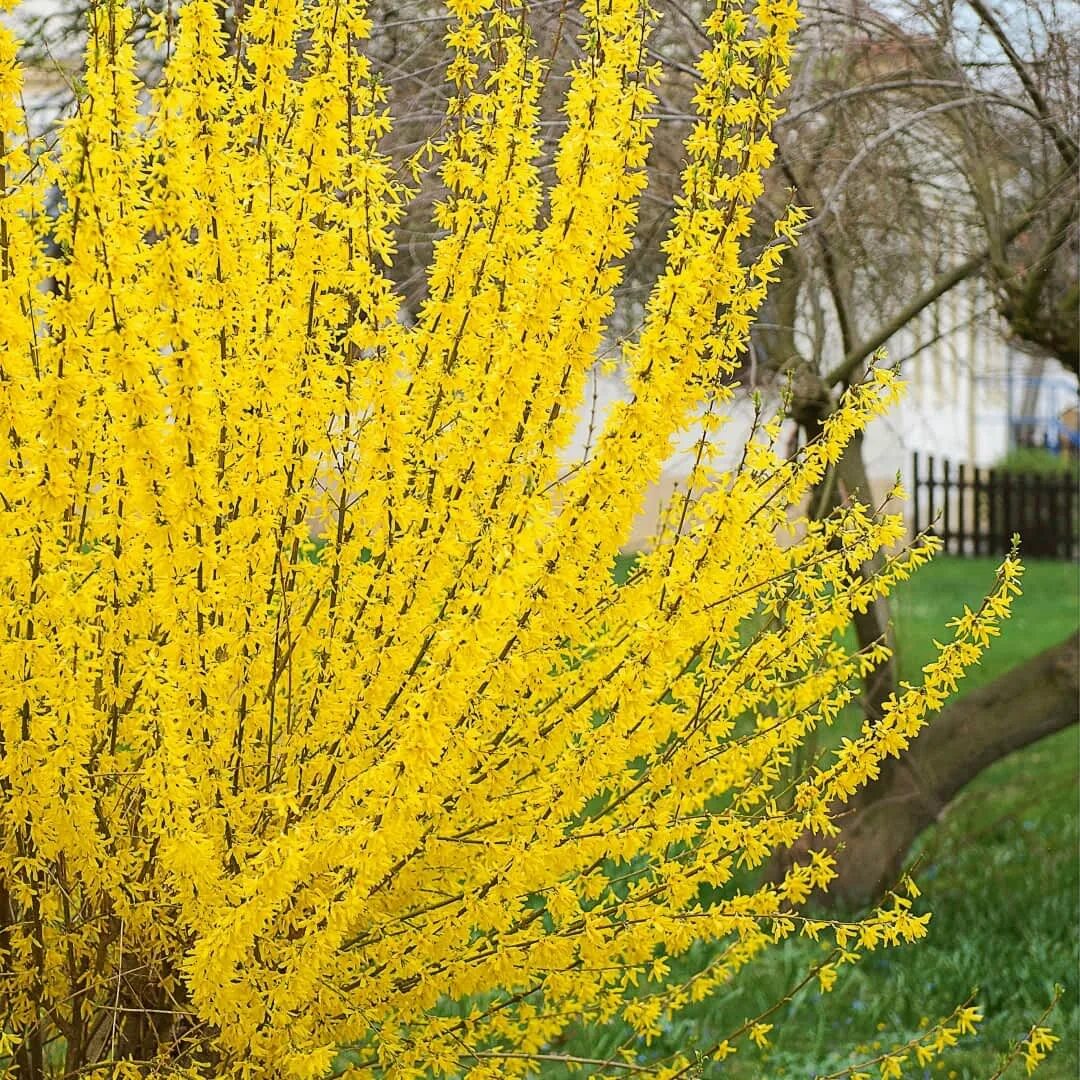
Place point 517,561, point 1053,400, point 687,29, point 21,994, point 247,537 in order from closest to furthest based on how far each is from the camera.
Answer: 1. point 517,561
2. point 247,537
3. point 21,994
4. point 687,29
5. point 1053,400

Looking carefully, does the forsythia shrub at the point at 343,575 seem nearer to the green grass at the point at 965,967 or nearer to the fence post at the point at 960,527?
the green grass at the point at 965,967

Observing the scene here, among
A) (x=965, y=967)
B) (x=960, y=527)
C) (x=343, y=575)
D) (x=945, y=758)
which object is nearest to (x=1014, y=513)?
(x=960, y=527)

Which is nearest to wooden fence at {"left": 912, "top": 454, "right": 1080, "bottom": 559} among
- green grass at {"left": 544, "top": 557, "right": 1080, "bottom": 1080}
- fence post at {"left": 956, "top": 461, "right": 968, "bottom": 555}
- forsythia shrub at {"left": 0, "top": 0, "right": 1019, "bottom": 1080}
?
fence post at {"left": 956, "top": 461, "right": 968, "bottom": 555}

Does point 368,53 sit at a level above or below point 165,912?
above

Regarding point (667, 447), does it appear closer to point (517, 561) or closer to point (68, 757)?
point (517, 561)

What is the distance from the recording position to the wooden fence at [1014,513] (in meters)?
19.7

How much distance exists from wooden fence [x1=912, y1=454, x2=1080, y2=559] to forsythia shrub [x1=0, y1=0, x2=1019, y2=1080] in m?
16.8

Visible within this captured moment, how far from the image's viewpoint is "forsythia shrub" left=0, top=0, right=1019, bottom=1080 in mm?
2678

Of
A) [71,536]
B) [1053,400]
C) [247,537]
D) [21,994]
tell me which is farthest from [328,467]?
[1053,400]

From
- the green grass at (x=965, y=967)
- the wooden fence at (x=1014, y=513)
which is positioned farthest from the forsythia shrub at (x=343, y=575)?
the wooden fence at (x=1014, y=513)

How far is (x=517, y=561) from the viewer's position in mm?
2641

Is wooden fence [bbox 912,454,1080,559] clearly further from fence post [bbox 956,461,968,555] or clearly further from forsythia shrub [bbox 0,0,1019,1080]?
forsythia shrub [bbox 0,0,1019,1080]

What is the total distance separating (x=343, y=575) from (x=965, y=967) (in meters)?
4.09

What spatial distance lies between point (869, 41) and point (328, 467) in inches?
115
